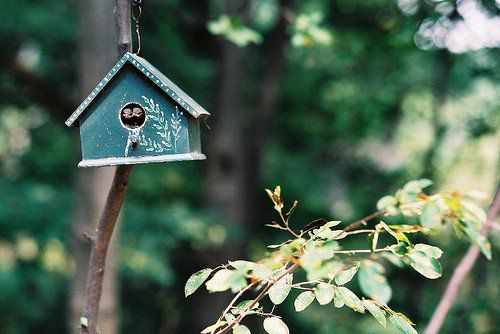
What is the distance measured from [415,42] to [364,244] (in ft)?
12.6

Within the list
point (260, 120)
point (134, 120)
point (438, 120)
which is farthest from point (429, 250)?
point (438, 120)

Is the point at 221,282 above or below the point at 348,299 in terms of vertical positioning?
above

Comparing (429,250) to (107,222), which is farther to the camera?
(107,222)

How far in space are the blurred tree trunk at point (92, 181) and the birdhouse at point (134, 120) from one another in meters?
2.01

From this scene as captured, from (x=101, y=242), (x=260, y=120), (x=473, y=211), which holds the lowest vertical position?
(x=260, y=120)

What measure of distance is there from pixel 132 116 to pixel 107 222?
307 millimetres

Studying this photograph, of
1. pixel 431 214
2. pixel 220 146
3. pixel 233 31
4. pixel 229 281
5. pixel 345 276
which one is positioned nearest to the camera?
pixel 229 281

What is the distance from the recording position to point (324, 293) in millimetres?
1041

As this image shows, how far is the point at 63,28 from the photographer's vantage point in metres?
5.57

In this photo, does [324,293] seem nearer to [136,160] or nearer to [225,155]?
[136,160]

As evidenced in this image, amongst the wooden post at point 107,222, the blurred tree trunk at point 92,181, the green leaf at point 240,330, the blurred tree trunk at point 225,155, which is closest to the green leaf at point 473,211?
the green leaf at point 240,330

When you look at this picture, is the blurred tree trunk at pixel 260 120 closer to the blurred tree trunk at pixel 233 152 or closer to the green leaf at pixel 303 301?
the blurred tree trunk at pixel 233 152

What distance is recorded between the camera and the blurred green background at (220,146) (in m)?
3.51

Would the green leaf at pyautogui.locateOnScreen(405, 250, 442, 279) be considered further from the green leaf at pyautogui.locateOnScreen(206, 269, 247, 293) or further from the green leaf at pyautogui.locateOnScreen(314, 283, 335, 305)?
the green leaf at pyautogui.locateOnScreen(206, 269, 247, 293)
